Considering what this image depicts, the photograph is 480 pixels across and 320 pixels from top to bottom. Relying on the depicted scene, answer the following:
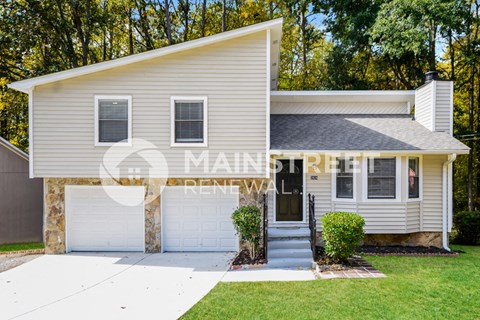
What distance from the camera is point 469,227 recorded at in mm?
10766

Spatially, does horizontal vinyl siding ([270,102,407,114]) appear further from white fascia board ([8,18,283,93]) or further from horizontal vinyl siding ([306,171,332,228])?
white fascia board ([8,18,283,93])

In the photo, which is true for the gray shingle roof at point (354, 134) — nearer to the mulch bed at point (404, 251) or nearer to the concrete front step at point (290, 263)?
the mulch bed at point (404, 251)

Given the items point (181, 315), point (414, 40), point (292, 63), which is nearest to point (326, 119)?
point (414, 40)

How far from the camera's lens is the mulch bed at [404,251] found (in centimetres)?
859

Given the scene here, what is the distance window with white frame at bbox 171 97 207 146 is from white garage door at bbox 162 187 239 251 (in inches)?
59.3

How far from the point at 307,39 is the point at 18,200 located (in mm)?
17318

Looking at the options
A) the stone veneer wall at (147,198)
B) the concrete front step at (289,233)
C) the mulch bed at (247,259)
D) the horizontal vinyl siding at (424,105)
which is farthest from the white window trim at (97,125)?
the horizontal vinyl siding at (424,105)

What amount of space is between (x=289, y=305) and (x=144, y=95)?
253 inches

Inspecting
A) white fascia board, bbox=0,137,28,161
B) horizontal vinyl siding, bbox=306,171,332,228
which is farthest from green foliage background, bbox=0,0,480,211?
horizontal vinyl siding, bbox=306,171,332,228

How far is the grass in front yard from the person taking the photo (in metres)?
10.7

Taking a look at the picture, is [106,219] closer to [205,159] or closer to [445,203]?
[205,159]

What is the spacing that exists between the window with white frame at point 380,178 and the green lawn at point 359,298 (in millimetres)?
2433

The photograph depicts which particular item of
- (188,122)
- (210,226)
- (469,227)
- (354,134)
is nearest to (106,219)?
(210,226)

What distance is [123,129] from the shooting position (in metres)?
8.98
